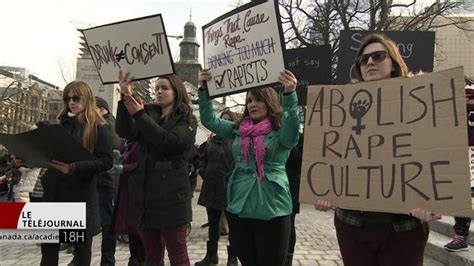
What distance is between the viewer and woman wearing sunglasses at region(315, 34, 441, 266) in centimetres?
238

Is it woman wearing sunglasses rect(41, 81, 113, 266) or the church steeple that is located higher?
the church steeple

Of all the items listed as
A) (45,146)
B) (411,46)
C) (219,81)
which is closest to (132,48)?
(219,81)

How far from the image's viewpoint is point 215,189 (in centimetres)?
572

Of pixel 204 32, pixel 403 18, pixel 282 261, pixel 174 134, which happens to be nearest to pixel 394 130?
pixel 282 261

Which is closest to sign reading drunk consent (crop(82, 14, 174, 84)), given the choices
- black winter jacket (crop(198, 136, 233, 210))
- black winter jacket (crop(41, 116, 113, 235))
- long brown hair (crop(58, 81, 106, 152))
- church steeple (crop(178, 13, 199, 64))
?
long brown hair (crop(58, 81, 106, 152))

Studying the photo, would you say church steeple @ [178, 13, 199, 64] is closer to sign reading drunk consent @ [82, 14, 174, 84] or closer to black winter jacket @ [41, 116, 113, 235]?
sign reading drunk consent @ [82, 14, 174, 84]

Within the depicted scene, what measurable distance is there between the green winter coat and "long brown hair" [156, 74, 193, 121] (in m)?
0.52

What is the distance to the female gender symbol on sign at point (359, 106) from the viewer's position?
2582mm

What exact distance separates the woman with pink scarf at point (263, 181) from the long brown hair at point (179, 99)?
0.50 metres

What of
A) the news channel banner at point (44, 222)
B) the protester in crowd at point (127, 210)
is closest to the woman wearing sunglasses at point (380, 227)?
the news channel banner at point (44, 222)

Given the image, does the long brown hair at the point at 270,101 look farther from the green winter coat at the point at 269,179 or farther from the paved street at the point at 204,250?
the paved street at the point at 204,250

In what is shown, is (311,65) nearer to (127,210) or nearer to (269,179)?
(269,179)

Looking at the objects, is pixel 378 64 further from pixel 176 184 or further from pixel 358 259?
pixel 176 184

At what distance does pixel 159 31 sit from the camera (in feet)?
12.0
